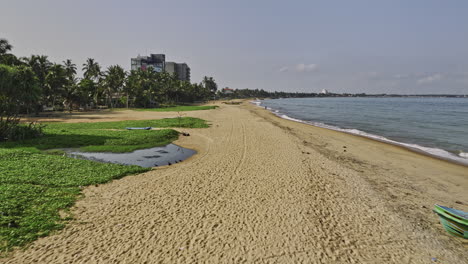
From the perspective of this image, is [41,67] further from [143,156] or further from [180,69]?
[180,69]

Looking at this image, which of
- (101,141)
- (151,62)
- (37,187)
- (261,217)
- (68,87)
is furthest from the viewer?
(151,62)

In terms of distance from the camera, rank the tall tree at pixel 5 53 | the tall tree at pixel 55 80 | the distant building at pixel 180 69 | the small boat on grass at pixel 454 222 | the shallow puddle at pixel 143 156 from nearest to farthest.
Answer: the small boat on grass at pixel 454 222
the shallow puddle at pixel 143 156
the tall tree at pixel 5 53
the tall tree at pixel 55 80
the distant building at pixel 180 69

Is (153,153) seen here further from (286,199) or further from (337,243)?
(337,243)

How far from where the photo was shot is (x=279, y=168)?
44.1ft

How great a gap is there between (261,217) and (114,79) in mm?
68193

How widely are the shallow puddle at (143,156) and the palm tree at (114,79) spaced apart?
55087 mm

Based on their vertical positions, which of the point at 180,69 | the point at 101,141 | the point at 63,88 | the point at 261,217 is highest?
the point at 180,69

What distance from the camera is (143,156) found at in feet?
52.4

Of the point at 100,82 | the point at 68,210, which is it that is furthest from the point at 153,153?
the point at 100,82

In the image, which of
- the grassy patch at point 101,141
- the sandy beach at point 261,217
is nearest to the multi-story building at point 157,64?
the grassy patch at point 101,141

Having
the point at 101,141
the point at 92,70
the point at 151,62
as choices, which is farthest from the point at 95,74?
the point at 151,62

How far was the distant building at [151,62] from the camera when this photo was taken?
551ft

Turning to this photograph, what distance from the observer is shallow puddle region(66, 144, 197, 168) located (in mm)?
14453

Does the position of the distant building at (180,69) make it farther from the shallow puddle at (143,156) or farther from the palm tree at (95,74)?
the shallow puddle at (143,156)
